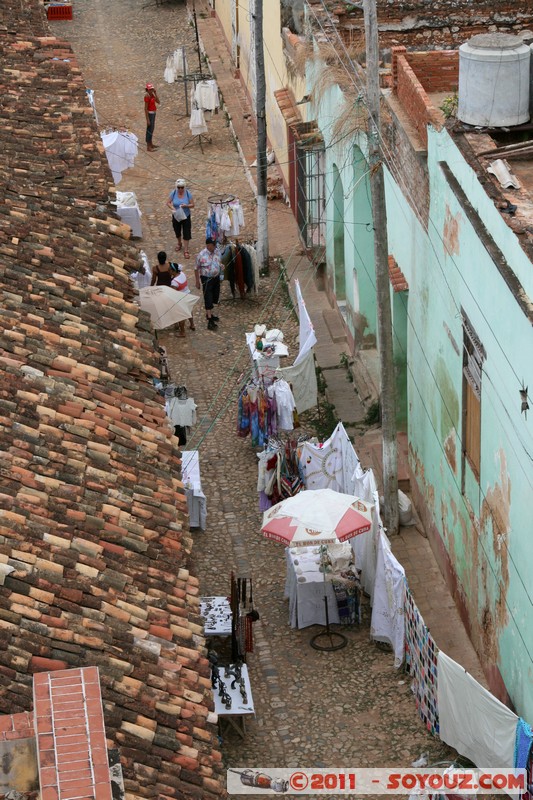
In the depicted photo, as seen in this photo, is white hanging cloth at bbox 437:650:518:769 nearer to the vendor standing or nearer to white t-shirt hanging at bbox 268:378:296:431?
white t-shirt hanging at bbox 268:378:296:431

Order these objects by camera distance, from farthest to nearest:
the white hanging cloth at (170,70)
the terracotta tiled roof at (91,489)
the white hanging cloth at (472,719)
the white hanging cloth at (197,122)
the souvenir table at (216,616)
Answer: the white hanging cloth at (170,70), the white hanging cloth at (197,122), the souvenir table at (216,616), the white hanging cloth at (472,719), the terracotta tiled roof at (91,489)

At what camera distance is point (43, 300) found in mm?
12734

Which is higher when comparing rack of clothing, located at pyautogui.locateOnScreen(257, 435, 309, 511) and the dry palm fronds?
the dry palm fronds

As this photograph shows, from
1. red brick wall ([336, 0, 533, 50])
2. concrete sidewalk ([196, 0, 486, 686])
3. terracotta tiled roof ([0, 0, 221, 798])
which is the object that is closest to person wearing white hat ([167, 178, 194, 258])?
concrete sidewalk ([196, 0, 486, 686])

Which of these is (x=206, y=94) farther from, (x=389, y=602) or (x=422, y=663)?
(x=422, y=663)

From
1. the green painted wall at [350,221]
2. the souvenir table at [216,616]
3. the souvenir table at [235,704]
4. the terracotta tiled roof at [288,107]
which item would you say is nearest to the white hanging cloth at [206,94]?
the terracotta tiled roof at [288,107]

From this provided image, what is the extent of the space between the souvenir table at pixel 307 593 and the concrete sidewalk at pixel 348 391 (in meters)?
1.01

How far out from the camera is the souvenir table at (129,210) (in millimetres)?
23859

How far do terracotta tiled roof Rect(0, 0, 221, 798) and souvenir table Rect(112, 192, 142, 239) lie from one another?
8.23 m

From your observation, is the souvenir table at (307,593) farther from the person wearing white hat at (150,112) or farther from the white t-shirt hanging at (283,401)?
the person wearing white hat at (150,112)

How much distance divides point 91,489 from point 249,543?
6.21 m

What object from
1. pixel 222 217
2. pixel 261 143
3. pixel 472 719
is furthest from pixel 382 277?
pixel 222 217

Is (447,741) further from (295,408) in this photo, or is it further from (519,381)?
(295,408)

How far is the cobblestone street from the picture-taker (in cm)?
1341
